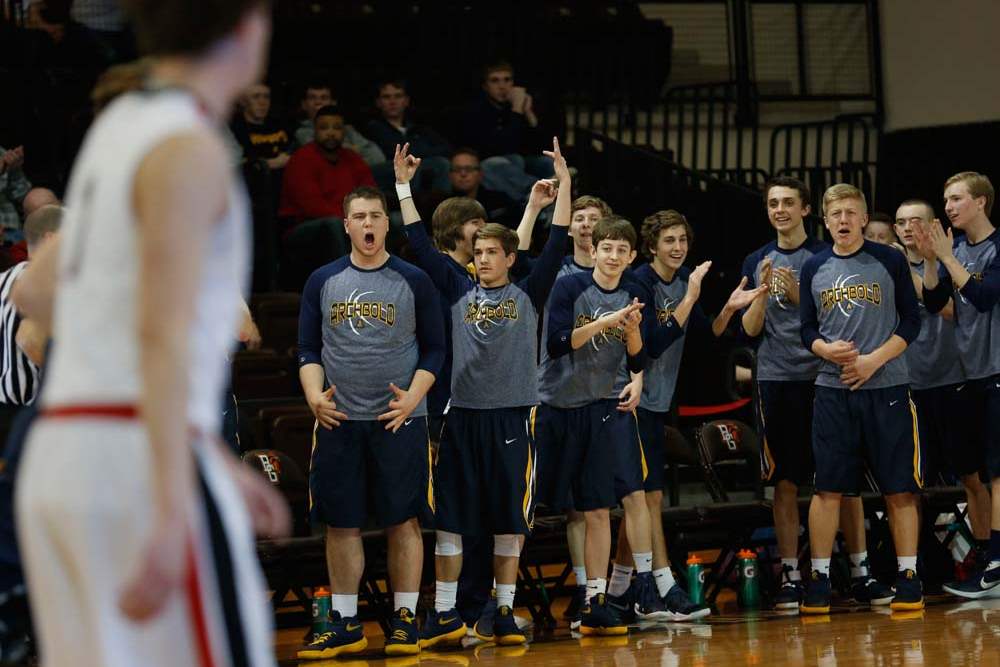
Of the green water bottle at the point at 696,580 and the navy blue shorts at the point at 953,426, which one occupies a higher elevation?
the navy blue shorts at the point at 953,426

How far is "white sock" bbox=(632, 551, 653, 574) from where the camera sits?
723cm


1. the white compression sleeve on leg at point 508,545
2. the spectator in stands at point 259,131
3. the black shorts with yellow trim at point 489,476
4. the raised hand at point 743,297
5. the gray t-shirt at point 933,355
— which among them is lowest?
the white compression sleeve on leg at point 508,545

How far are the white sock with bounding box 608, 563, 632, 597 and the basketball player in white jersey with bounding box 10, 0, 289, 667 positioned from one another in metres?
5.55

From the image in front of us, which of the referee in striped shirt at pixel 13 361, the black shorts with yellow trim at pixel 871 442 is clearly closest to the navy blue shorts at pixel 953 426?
the black shorts with yellow trim at pixel 871 442

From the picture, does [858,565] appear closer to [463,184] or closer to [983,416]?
[983,416]

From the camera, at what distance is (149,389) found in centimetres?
191

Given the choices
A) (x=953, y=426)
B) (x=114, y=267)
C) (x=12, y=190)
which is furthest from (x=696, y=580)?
(x=114, y=267)

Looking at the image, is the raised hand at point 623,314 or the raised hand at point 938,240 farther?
the raised hand at point 938,240

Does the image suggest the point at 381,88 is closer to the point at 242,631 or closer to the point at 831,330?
the point at 831,330

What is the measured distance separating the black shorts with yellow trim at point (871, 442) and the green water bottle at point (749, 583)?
0.68 m

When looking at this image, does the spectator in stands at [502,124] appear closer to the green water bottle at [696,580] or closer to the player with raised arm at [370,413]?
the green water bottle at [696,580]

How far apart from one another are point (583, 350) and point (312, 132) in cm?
395

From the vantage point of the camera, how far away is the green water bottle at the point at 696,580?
7551mm

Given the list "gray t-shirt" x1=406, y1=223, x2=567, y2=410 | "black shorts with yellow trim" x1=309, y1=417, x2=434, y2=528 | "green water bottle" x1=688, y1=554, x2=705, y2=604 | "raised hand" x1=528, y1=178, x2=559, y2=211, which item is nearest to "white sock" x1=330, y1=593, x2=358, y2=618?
"black shorts with yellow trim" x1=309, y1=417, x2=434, y2=528
